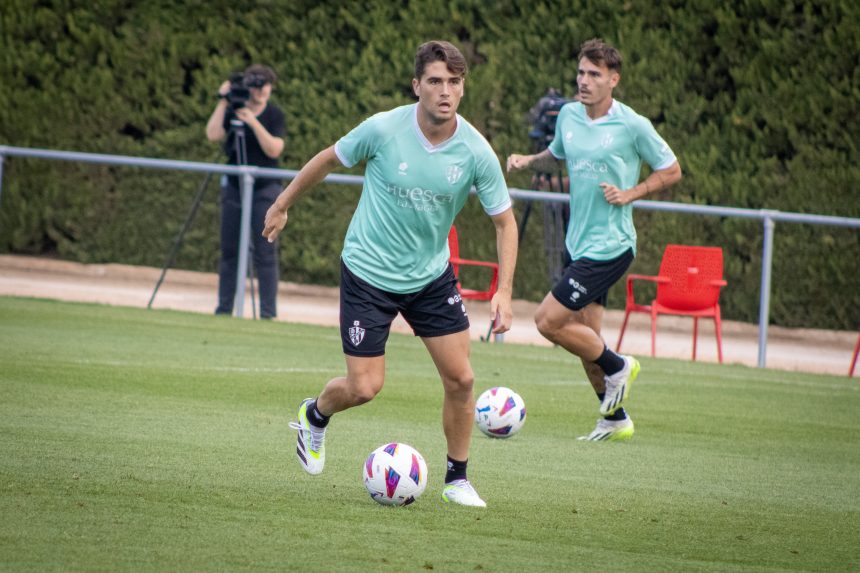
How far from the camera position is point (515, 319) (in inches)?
701

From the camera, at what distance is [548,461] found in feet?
28.0

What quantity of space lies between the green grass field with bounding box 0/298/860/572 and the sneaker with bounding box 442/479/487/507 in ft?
0.19

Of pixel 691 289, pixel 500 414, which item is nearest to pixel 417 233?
pixel 500 414

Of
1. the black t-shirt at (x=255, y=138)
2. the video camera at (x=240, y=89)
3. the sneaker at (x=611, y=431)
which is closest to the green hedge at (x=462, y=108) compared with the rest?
the black t-shirt at (x=255, y=138)

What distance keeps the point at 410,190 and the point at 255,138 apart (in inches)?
374

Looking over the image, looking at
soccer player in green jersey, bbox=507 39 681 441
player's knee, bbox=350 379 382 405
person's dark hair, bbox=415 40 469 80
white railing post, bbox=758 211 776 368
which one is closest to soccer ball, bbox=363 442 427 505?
player's knee, bbox=350 379 382 405

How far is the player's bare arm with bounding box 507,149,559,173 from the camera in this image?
10289 millimetres

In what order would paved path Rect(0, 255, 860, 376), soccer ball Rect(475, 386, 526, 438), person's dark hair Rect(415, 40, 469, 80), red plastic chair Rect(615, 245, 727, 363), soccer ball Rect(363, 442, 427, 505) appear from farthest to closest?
1. paved path Rect(0, 255, 860, 376)
2. red plastic chair Rect(615, 245, 727, 363)
3. soccer ball Rect(475, 386, 526, 438)
4. person's dark hair Rect(415, 40, 469, 80)
5. soccer ball Rect(363, 442, 427, 505)

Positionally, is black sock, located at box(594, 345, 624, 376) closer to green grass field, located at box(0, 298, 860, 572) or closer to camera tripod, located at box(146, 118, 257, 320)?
green grass field, located at box(0, 298, 860, 572)

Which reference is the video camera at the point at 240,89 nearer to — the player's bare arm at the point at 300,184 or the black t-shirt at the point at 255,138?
the black t-shirt at the point at 255,138

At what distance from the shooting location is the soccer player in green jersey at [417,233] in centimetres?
696

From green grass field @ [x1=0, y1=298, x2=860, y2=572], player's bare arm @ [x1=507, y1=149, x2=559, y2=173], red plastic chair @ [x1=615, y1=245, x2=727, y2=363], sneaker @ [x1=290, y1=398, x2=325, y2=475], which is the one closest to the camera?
green grass field @ [x1=0, y1=298, x2=860, y2=572]

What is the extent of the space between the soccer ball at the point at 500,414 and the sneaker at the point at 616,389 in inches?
27.7

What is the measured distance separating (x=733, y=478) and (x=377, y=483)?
2565 mm
